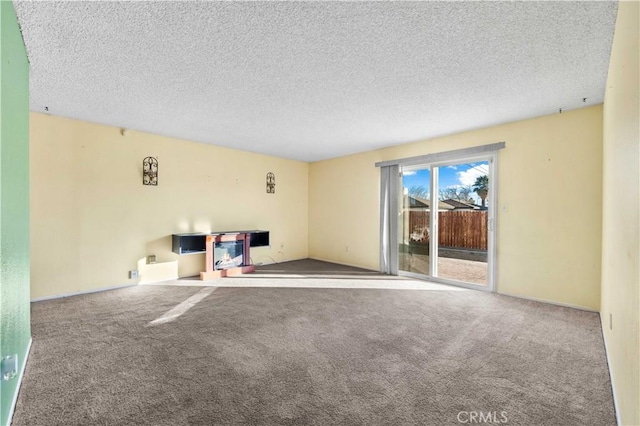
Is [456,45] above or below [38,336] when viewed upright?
above

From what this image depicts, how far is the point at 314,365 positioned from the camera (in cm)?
218

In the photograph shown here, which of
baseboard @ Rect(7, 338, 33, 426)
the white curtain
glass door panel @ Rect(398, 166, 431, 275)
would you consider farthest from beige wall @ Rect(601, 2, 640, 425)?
the white curtain

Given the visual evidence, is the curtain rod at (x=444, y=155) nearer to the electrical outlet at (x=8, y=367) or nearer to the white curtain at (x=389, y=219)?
the white curtain at (x=389, y=219)

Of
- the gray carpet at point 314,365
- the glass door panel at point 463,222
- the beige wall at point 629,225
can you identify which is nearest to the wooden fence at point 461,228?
the glass door panel at point 463,222

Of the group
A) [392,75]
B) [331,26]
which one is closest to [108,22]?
[331,26]

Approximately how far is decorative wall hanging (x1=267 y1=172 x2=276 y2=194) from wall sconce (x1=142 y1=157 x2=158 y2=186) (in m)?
2.22

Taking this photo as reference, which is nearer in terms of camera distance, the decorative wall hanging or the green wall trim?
the green wall trim

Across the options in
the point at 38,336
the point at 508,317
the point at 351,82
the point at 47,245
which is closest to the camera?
the point at 38,336

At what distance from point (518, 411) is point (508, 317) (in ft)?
5.73

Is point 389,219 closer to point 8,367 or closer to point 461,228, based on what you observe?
point 461,228

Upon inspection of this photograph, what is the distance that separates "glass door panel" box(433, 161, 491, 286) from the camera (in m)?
4.42

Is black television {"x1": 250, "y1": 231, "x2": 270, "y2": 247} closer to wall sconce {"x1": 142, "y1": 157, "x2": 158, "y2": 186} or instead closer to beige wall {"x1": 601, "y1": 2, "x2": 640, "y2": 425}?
wall sconce {"x1": 142, "y1": 157, "x2": 158, "y2": 186}

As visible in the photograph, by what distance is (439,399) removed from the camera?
1800 mm

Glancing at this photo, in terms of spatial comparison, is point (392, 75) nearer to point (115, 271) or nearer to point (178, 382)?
point (178, 382)
